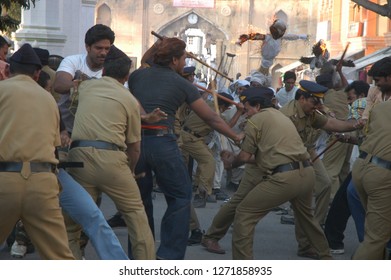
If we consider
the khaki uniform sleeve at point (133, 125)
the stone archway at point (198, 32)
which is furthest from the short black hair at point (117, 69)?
the stone archway at point (198, 32)

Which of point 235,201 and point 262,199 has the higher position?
point 262,199

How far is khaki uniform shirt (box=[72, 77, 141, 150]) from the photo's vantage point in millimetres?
7730

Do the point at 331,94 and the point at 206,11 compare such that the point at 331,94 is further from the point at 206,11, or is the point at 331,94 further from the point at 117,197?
the point at 206,11

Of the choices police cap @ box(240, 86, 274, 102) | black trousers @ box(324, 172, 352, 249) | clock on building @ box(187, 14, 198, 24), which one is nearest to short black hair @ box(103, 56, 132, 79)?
police cap @ box(240, 86, 274, 102)

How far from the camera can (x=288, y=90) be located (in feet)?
59.5

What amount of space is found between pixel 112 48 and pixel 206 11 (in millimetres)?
65602

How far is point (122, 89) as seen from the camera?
7.86 meters

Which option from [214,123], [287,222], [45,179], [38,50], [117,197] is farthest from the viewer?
[287,222]

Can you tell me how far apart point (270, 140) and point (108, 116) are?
5.57 ft

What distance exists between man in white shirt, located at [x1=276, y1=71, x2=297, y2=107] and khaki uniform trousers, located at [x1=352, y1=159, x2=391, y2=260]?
9862 mm

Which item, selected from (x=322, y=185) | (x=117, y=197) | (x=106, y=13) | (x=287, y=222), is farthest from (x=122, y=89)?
(x=106, y=13)

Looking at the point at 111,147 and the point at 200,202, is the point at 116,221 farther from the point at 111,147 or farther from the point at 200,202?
the point at 111,147

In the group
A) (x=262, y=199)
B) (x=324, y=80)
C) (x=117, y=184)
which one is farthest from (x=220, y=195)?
(x=117, y=184)

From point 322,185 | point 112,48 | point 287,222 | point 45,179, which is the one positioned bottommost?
point 287,222
